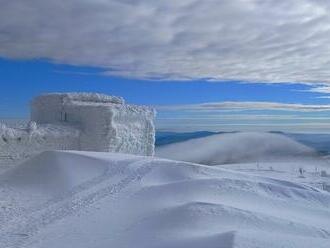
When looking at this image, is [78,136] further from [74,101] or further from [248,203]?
[248,203]

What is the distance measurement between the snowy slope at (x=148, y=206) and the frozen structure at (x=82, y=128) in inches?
80.5

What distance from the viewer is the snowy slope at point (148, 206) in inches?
237

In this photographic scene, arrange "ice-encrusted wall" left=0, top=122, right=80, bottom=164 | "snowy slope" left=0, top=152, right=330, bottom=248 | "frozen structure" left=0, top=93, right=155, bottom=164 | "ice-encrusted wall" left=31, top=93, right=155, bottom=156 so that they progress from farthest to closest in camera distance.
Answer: "ice-encrusted wall" left=31, top=93, right=155, bottom=156 < "frozen structure" left=0, top=93, right=155, bottom=164 < "ice-encrusted wall" left=0, top=122, right=80, bottom=164 < "snowy slope" left=0, top=152, right=330, bottom=248

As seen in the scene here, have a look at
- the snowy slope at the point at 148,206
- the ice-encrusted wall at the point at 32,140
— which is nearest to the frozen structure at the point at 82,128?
the ice-encrusted wall at the point at 32,140

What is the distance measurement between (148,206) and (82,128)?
7803 millimetres

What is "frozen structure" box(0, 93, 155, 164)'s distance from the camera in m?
13.1

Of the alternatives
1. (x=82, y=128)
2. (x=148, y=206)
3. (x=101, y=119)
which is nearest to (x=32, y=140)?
(x=82, y=128)

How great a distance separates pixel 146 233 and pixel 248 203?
7.70 ft

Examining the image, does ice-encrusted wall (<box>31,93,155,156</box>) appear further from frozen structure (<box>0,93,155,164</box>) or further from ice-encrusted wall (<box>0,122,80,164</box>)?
ice-encrusted wall (<box>0,122,80,164</box>)

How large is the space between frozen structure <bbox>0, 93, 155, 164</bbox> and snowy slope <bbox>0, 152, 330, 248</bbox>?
204 cm

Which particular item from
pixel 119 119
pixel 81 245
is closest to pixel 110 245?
pixel 81 245

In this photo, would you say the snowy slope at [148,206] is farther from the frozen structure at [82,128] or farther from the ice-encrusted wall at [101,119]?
the ice-encrusted wall at [101,119]

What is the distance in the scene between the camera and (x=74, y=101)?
50.8 ft

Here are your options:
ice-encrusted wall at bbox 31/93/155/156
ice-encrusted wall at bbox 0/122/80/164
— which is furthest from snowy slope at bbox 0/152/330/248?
ice-encrusted wall at bbox 31/93/155/156
